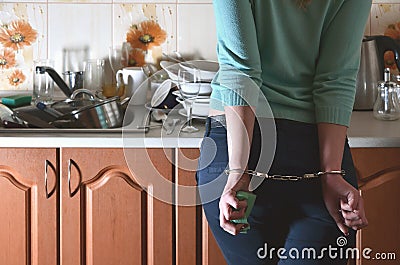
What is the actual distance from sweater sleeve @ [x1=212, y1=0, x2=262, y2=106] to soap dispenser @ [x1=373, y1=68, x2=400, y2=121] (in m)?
1.08

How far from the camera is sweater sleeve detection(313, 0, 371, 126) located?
1289mm

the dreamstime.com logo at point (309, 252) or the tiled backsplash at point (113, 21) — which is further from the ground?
the tiled backsplash at point (113, 21)

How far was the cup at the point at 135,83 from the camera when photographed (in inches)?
97.0

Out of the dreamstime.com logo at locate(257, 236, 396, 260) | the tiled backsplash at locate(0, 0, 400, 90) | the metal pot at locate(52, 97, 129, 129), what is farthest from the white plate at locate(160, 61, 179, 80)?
the dreamstime.com logo at locate(257, 236, 396, 260)

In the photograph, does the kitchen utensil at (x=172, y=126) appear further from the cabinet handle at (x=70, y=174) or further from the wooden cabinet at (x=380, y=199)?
the wooden cabinet at (x=380, y=199)

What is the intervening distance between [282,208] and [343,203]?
106 millimetres

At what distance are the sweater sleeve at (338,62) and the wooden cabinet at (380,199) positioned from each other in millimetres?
694

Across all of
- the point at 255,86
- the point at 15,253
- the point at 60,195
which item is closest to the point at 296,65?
the point at 255,86

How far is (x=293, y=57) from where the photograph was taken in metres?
1.30

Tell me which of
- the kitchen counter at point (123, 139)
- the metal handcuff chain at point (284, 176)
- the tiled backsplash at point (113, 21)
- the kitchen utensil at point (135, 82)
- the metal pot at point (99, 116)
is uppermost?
the tiled backsplash at point (113, 21)

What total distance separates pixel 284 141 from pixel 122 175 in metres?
0.85

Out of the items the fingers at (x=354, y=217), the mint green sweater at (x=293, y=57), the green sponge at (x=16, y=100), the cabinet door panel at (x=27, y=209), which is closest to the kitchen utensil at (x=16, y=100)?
the green sponge at (x=16, y=100)

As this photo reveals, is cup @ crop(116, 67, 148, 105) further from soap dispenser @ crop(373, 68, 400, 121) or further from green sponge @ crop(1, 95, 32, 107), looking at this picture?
soap dispenser @ crop(373, 68, 400, 121)

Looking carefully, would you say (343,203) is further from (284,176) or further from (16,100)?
(16,100)
